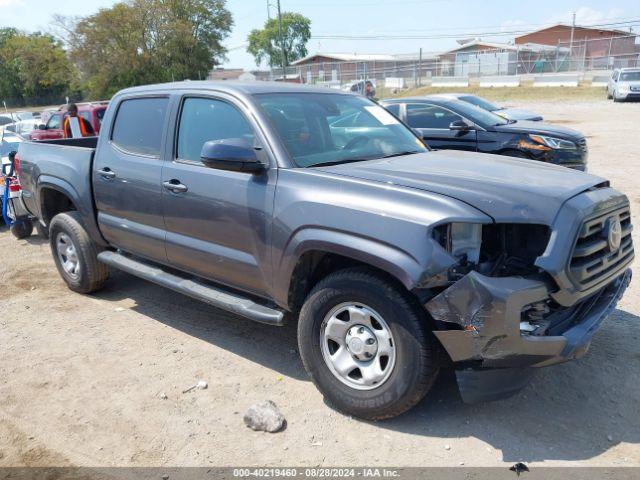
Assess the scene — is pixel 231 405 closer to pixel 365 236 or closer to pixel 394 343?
pixel 394 343

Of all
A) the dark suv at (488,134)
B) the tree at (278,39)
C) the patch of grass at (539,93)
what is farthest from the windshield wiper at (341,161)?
the tree at (278,39)

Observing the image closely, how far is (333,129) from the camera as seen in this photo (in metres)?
4.16

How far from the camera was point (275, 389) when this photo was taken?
12.4 feet

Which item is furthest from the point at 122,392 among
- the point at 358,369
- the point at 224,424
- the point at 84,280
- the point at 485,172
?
the point at 485,172

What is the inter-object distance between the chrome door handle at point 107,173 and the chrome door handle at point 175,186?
0.80m

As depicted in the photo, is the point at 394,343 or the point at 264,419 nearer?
the point at 394,343

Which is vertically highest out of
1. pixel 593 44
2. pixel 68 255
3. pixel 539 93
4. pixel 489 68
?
pixel 593 44

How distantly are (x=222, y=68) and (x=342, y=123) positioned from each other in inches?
2209

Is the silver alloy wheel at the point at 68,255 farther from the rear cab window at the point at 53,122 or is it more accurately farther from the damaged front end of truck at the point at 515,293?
the rear cab window at the point at 53,122

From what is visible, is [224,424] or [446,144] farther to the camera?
[446,144]

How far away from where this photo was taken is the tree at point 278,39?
98375 mm

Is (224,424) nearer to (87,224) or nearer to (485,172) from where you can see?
(485,172)

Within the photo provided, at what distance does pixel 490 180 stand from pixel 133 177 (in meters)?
2.84

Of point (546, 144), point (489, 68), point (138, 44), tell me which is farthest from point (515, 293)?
point (138, 44)
